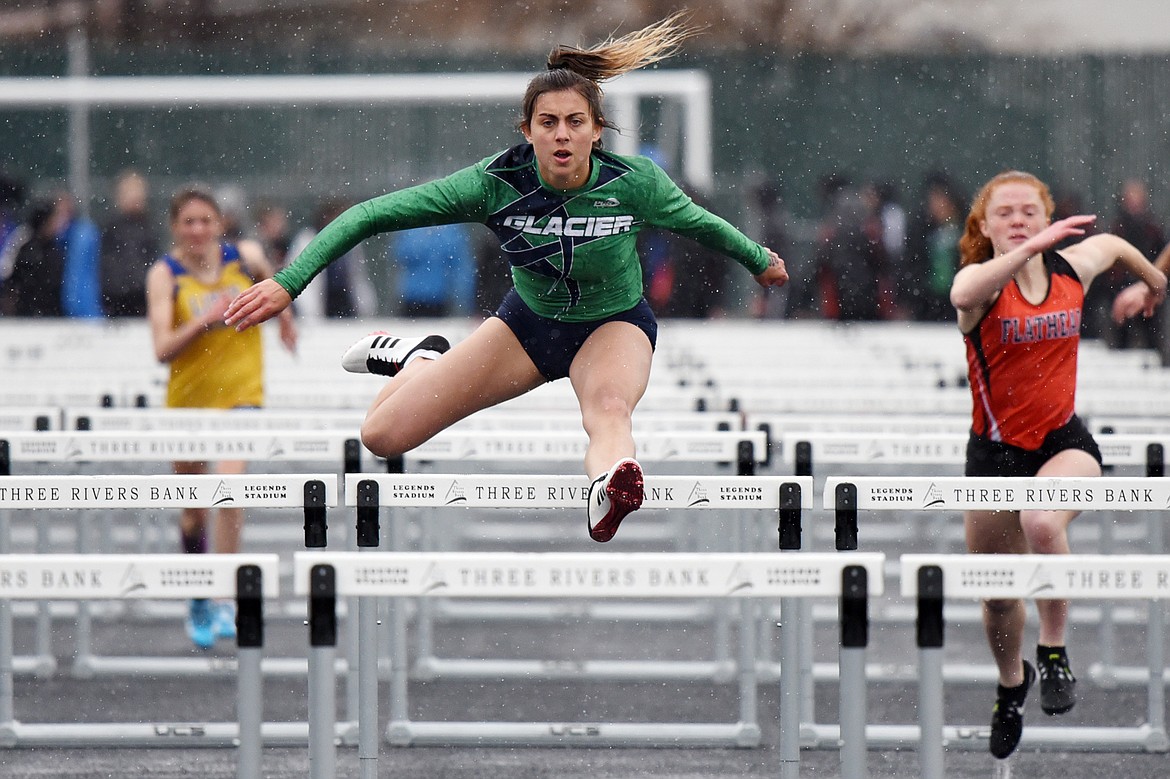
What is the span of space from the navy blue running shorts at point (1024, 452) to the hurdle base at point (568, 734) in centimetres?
133

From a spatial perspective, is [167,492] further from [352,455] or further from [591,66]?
[591,66]

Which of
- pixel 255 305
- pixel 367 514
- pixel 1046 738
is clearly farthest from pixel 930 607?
pixel 1046 738

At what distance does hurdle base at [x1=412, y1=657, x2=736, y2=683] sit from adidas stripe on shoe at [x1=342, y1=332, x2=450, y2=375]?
179 centimetres

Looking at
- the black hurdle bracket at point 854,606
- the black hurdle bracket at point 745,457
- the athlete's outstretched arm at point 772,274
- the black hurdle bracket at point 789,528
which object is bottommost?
the black hurdle bracket at point 854,606

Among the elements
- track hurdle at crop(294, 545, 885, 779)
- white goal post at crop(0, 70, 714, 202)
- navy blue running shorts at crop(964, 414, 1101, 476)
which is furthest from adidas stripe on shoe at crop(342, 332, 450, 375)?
white goal post at crop(0, 70, 714, 202)

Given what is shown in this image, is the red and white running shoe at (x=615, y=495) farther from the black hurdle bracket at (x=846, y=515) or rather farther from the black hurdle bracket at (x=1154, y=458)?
the black hurdle bracket at (x=1154, y=458)

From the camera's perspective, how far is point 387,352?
6.15 meters

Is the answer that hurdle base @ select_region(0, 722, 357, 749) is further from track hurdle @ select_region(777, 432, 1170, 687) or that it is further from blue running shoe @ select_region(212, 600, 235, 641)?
track hurdle @ select_region(777, 432, 1170, 687)

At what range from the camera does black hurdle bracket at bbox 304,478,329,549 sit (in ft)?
15.8

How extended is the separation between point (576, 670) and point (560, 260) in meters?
2.64

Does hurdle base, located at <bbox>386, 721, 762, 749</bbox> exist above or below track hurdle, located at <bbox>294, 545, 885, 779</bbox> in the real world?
below

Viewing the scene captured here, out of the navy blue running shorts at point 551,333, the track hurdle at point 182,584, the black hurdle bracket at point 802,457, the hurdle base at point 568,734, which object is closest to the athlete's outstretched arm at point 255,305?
the navy blue running shorts at point 551,333

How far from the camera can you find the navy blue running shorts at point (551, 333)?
5.47m

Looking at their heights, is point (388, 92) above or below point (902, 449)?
above
